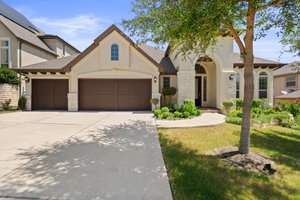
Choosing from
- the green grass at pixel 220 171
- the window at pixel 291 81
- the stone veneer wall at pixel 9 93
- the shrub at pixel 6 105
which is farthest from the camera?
the window at pixel 291 81

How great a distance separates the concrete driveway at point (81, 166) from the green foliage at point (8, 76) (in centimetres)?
1057

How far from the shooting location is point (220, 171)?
195 inches

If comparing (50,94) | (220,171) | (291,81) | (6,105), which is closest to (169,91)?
(50,94)

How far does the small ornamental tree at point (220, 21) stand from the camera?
5578 mm

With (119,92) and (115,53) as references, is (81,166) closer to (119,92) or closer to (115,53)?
(119,92)

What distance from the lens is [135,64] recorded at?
52.7 feet

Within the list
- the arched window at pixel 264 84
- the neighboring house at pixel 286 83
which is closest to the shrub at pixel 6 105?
the arched window at pixel 264 84

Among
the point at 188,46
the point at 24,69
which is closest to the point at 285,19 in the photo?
the point at 188,46

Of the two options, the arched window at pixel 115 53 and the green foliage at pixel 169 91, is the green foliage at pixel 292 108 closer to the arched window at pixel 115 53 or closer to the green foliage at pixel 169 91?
the green foliage at pixel 169 91

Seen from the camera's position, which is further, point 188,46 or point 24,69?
point 24,69

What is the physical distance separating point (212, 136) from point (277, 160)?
2584mm

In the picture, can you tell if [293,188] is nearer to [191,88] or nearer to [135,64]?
[191,88]

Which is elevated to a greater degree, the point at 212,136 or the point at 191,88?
the point at 191,88

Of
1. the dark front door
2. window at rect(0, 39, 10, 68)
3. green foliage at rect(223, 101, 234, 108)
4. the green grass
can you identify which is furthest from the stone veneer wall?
green foliage at rect(223, 101, 234, 108)
